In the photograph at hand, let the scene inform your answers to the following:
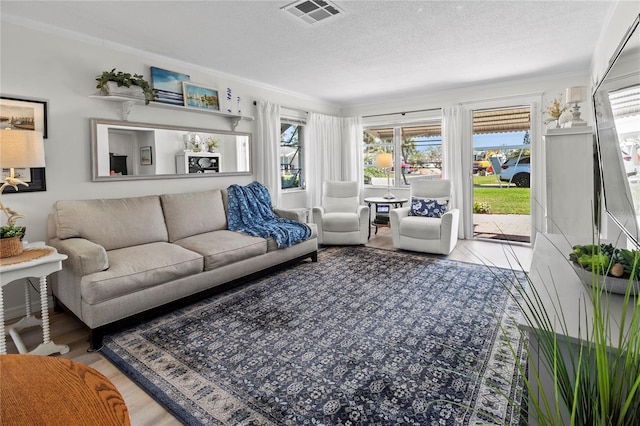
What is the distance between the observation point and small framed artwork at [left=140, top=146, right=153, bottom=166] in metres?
3.72

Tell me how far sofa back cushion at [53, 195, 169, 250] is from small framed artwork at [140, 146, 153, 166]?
0.41m

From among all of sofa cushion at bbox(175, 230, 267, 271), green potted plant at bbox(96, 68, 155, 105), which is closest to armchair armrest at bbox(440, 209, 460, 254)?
sofa cushion at bbox(175, 230, 267, 271)

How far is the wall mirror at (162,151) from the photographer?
341 centimetres

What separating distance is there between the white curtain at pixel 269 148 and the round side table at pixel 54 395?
431 cm

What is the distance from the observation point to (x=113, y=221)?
10.4 ft

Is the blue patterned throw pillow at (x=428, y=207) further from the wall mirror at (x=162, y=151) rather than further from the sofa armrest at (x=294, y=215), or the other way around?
the wall mirror at (x=162, y=151)

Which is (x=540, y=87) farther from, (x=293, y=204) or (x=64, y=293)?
(x=64, y=293)

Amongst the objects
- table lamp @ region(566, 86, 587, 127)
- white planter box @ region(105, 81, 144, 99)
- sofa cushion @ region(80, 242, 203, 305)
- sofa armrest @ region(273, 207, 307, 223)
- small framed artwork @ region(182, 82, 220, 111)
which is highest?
small framed artwork @ region(182, 82, 220, 111)

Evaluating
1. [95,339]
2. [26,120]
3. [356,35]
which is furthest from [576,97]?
[26,120]

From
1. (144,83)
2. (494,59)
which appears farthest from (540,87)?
(144,83)

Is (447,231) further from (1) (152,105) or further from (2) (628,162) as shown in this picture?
(1) (152,105)

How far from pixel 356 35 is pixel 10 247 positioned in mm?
3112

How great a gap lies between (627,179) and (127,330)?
3.12m

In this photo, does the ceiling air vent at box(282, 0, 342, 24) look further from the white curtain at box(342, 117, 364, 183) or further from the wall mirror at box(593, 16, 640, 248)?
the white curtain at box(342, 117, 364, 183)
